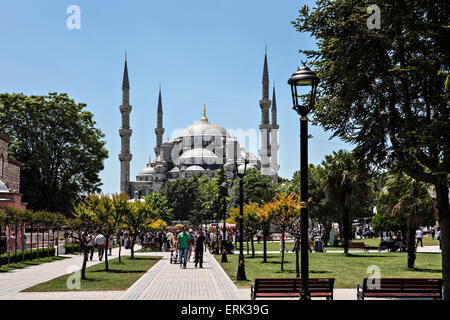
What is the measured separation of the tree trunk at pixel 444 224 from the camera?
12.8 metres

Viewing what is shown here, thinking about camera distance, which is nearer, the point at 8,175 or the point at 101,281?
the point at 101,281

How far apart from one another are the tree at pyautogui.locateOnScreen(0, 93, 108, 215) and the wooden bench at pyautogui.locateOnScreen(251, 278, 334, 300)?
147ft

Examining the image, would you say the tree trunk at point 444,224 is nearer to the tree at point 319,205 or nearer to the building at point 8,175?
the building at point 8,175

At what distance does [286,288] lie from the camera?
38.1 feet

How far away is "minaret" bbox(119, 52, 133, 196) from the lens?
98500 mm

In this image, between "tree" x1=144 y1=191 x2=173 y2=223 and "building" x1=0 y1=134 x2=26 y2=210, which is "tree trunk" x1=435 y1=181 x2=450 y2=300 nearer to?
"building" x1=0 y1=134 x2=26 y2=210

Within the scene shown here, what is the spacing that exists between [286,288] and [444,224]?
4.43m

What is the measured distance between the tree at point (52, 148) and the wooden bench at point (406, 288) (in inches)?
1809

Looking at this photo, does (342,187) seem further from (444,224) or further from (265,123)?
(265,123)

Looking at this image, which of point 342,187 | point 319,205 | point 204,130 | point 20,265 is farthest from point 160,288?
point 204,130

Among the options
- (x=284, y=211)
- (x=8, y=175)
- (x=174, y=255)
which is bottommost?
(x=174, y=255)

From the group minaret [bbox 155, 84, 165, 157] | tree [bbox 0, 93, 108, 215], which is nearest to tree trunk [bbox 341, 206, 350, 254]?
tree [bbox 0, 93, 108, 215]
